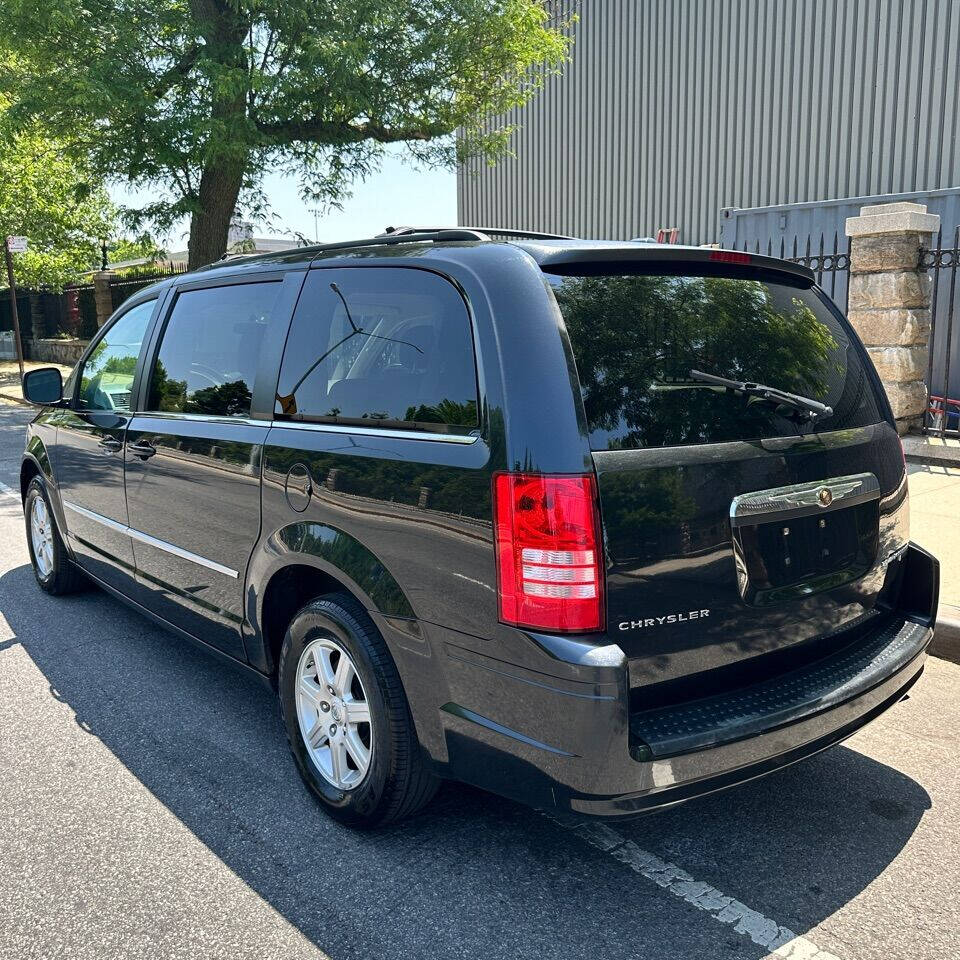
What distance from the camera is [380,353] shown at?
2.94 m

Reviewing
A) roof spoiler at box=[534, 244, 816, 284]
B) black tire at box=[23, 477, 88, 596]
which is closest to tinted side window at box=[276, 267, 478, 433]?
roof spoiler at box=[534, 244, 816, 284]

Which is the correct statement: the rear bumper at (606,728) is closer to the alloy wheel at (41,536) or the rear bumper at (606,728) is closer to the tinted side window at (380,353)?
the tinted side window at (380,353)

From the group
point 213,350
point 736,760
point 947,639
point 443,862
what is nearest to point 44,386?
point 213,350

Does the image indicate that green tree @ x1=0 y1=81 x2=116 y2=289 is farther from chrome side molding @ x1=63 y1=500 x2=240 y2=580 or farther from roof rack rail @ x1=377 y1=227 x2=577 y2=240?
roof rack rail @ x1=377 y1=227 x2=577 y2=240

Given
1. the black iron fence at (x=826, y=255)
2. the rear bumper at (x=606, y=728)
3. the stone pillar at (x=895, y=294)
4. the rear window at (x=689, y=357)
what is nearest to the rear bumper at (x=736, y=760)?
the rear bumper at (x=606, y=728)

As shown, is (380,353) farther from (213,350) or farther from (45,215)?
(45,215)

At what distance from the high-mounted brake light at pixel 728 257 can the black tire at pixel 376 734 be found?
156cm

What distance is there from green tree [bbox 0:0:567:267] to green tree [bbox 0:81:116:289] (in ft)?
18.9

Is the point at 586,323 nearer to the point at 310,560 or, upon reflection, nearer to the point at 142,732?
the point at 310,560

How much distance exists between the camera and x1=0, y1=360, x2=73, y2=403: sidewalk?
18.7 metres

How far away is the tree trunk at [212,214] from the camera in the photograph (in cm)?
1563

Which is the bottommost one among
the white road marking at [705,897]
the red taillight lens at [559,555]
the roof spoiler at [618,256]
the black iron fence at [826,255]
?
the white road marking at [705,897]

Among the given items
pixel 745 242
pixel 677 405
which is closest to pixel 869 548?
pixel 677 405

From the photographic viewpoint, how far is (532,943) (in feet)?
8.10
